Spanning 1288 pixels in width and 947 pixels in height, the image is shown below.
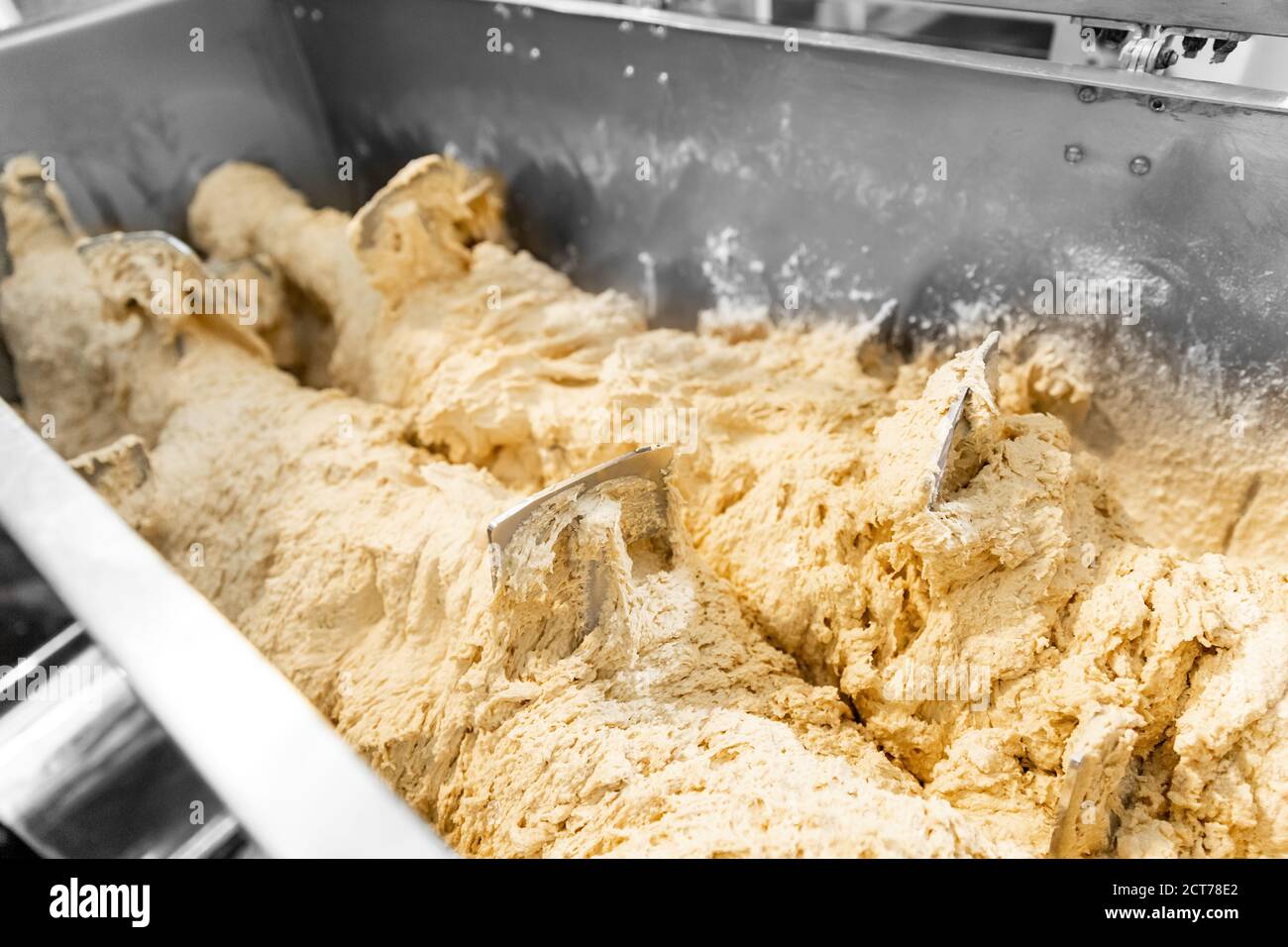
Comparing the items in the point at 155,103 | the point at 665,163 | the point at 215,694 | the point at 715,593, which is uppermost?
the point at 155,103

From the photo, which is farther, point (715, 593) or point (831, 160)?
point (831, 160)

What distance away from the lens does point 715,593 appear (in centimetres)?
108

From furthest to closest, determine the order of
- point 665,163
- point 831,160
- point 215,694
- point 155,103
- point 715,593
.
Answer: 1. point 155,103
2. point 665,163
3. point 831,160
4. point 715,593
5. point 215,694

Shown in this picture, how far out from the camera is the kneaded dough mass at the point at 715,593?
85 centimetres

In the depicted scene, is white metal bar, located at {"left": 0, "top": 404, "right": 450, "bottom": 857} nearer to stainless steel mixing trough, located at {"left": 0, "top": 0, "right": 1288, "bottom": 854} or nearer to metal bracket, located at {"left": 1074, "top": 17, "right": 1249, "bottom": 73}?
stainless steel mixing trough, located at {"left": 0, "top": 0, "right": 1288, "bottom": 854}

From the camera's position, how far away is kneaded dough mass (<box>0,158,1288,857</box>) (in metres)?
0.85

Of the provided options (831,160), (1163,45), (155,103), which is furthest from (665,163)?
(155,103)

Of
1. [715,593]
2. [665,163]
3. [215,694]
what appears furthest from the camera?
[665,163]

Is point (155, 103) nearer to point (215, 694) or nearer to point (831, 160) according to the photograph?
point (831, 160)

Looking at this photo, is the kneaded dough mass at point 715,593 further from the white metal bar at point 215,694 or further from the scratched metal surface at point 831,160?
the white metal bar at point 215,694

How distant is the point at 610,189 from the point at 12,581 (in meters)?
1.23

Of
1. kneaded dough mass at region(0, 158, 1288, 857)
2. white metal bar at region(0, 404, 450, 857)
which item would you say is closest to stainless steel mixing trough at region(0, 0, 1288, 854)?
white metal bar at region(0, 404, 450, 857)

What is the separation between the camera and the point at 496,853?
0.88 m

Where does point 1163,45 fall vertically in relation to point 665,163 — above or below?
above
